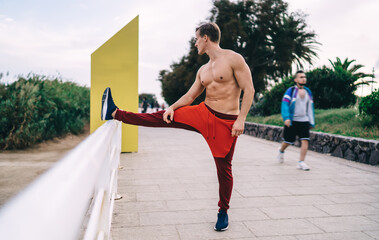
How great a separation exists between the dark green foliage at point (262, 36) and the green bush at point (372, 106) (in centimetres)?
1603

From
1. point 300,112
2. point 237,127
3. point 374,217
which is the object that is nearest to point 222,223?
point 237,127

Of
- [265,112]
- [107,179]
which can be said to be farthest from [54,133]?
[265,112]

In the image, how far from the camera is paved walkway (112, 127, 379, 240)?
3.19 meters

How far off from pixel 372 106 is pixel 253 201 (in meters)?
6.76

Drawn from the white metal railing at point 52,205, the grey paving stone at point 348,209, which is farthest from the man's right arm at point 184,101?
the white metal railing at point 52,205

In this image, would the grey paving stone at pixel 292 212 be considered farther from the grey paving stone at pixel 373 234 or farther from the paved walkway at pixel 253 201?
the grey paving stone at pixel 373 234

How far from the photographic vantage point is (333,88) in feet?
49.3

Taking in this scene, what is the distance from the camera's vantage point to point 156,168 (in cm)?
629

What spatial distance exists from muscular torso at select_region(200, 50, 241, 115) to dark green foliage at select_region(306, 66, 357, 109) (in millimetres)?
13032

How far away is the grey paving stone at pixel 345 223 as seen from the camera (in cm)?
328

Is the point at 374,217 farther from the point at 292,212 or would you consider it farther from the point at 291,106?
the point at 291,106

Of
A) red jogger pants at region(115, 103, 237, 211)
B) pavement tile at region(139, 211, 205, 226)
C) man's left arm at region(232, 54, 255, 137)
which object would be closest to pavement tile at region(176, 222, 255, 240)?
pavement tile at region(139, 211, 205, 226)

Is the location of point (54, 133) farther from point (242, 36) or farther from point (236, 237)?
point (242, 36)

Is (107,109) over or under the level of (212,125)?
over
